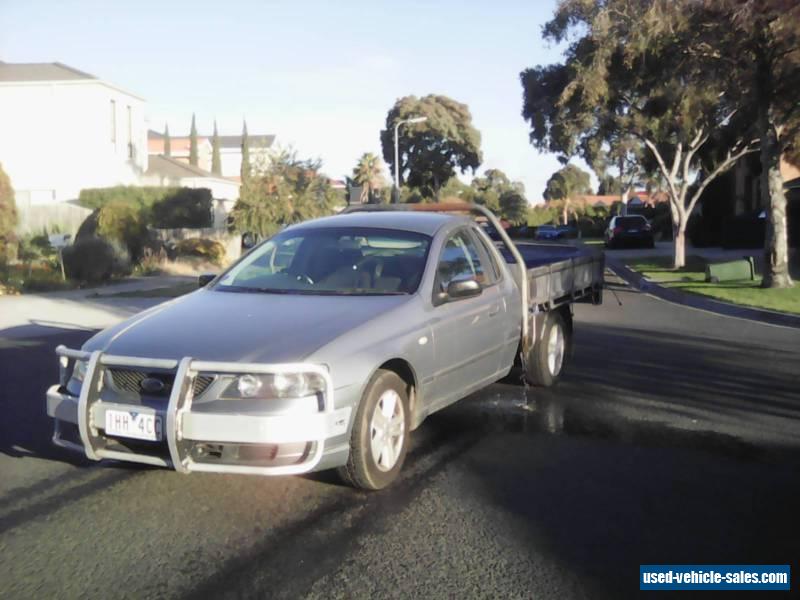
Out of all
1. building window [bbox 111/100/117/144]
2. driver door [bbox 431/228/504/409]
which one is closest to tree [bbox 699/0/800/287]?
driver door [bbox 431/228/504/409]

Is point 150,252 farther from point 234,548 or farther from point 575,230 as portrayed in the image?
point 575,230

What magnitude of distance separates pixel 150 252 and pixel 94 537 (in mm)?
21009

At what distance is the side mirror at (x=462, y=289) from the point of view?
18.2 feet

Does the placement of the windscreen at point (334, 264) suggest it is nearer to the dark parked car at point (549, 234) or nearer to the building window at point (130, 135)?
the building window at point (130, 135)

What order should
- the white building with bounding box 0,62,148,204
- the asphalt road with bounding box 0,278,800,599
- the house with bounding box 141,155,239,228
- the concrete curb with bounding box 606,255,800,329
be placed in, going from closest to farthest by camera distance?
the asphalt road with bounding box 0,278,800,599 < the concrete curb with bounding box 606,255,800,329 < the white building with bounding box 0,62,148,204 < the house with bounding box 141,155,239,228

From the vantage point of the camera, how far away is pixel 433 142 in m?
66.8

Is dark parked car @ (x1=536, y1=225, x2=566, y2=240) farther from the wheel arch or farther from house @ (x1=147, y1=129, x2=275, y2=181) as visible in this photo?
the wheel arch

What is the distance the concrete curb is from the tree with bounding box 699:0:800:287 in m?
1.89

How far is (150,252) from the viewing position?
80.0 ft

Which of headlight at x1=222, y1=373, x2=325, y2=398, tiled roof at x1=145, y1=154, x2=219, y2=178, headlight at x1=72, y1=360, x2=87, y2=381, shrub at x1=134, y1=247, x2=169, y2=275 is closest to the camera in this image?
headlight at x1=222, y1=373, x2=325, y2=398

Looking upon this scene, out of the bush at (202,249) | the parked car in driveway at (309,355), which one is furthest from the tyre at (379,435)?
the bush at (202,249)

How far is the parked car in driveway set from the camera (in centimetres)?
438

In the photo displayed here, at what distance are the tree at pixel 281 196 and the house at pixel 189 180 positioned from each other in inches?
402

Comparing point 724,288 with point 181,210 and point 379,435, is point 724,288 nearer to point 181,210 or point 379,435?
point 379,435
